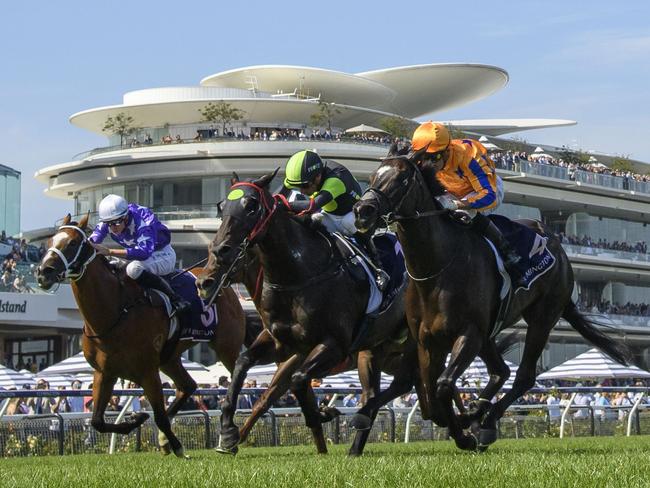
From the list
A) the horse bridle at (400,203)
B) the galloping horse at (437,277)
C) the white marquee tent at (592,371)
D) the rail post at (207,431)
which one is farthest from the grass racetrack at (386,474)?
the white marquee tent at (592,371)

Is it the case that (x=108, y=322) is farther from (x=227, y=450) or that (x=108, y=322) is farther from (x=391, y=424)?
(x=391, y=424)

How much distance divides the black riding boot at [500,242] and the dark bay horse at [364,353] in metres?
1.34

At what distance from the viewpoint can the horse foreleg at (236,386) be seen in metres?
9.85

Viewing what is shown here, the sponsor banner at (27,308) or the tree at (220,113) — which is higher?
the tree at (220,113)

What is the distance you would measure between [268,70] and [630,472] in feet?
207

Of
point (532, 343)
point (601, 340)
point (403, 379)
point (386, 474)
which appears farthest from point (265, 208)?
point (601, 340)

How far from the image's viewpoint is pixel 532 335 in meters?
10.8

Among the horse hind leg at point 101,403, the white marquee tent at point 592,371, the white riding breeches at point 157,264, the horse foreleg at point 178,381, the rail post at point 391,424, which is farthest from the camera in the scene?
the white marquee tent at point 592,371

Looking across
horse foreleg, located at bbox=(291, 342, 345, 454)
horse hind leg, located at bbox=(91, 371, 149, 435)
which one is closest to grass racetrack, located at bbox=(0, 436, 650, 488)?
horse foreleg, located at bbox=(291, 342, 345, 454)

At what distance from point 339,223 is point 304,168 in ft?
1.85

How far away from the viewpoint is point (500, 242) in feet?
32.2

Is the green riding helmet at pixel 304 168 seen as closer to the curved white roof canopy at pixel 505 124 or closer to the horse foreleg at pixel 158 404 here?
the horse foreleg at pixel 158 404

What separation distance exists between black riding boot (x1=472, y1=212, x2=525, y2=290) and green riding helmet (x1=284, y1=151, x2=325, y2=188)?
1.52 m

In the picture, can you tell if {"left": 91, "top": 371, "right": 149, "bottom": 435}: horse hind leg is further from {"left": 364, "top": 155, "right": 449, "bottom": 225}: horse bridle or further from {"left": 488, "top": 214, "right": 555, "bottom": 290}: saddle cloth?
{"left": 488, "top": 214, "right": 555, "bottom": 290}: saddle cloth
